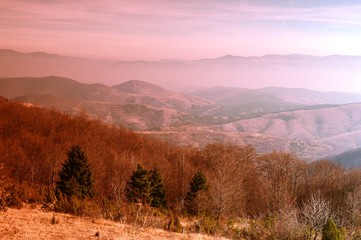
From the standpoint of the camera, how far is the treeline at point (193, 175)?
38156 mm

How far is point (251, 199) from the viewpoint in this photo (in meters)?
57.3

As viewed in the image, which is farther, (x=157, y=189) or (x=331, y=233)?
(x=157, y=189)

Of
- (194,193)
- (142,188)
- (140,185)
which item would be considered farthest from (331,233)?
(194,193)

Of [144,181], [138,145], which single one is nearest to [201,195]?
[144,181]

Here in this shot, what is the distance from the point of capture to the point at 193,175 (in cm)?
5950

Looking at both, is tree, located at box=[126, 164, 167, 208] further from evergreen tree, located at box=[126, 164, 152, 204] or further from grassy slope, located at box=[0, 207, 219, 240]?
grassy slope, located at box=[0, 207, 219, 240]

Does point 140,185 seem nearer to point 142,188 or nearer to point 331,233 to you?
point 142,188

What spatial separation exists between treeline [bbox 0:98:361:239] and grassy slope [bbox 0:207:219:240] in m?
3.80

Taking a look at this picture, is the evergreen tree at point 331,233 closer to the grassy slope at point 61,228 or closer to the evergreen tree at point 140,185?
the grassy slope at point 61,228

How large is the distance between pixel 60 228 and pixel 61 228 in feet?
0.18

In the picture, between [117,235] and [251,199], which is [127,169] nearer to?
[251,199]

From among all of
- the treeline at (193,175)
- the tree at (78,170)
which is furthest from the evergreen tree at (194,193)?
the tree at (78,170)

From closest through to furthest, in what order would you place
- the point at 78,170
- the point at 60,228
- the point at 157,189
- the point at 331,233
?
1. the point at 60,228
2. the point at 331,233
3. the point at 78,170
4. the point at 157,189

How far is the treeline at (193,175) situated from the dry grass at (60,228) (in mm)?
3751
